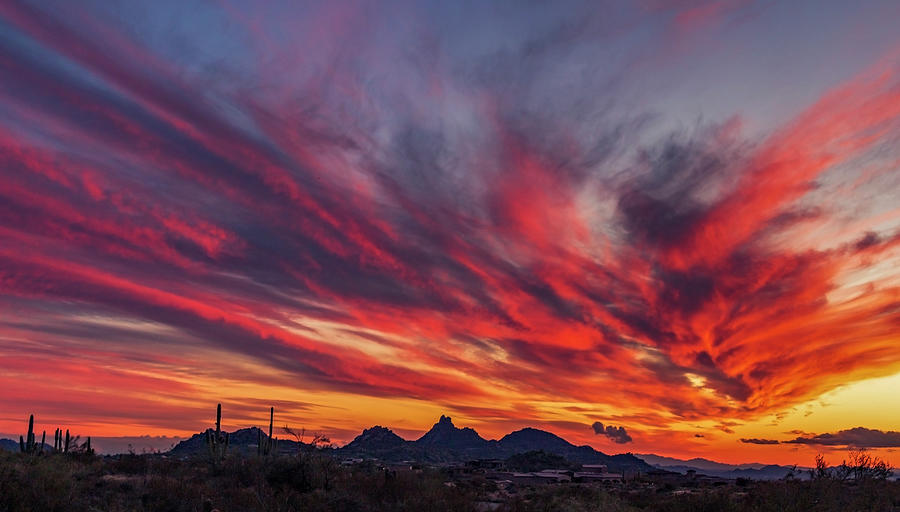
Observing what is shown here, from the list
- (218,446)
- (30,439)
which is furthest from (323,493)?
(30,439)

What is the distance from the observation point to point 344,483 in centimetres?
3084

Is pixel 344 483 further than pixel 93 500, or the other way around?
pixel 344 483

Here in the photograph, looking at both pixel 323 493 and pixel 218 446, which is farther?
pixel 218 446

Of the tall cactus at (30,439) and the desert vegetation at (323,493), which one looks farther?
the tall cactus at (30,439)

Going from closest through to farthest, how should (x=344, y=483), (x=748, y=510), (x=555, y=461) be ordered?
(x=748, y=510), (x=344, y=483), (x=555, y=461)

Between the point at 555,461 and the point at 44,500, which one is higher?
the point at 44,500

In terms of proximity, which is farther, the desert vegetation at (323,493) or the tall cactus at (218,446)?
the tall cactus at (218,446)

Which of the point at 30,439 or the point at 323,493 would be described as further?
the point at 30,439

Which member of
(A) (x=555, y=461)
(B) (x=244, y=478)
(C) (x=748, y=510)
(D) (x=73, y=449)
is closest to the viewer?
(C) (x=748, y=510)

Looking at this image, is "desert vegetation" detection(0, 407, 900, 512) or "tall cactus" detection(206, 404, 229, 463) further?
"tall cactus" detection(206, 404, 229, 463)

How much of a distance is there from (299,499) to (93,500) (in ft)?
32.1

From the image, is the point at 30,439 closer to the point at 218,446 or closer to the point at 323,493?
the point at 218,446

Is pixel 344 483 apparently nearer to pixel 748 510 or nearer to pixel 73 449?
pixel 748 510

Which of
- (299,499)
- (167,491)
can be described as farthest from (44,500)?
(299,499)
